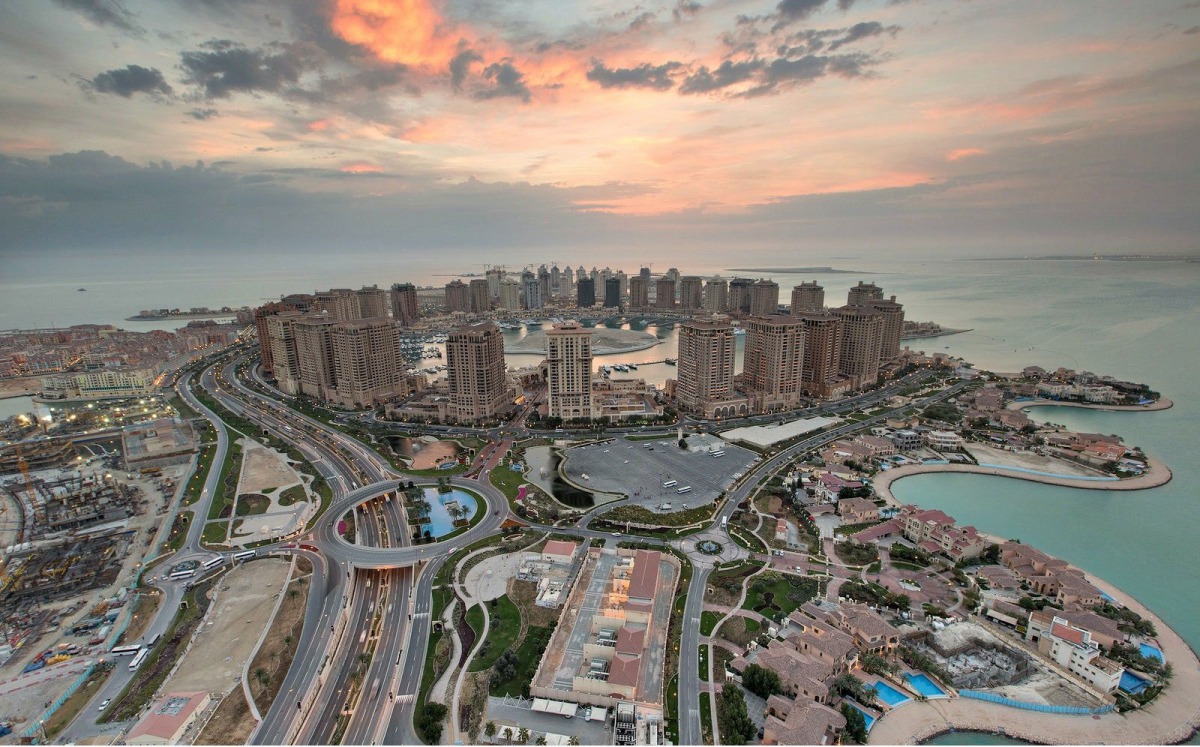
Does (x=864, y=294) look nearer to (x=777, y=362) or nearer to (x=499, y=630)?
(x=777, y=362)

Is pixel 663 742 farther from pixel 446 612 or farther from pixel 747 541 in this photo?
pixel 747 541

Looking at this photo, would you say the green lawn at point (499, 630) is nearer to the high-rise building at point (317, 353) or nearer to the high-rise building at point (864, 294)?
the high-rise building at point (317, 353)

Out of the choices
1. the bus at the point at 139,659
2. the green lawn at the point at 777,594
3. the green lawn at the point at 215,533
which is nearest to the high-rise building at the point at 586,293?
→ the green lawn at the point at 215,533

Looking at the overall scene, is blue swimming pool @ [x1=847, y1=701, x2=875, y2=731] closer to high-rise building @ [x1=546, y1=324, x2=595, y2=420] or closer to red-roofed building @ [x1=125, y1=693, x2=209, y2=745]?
red-roofed building @ [x1=125, y1=693, x2=209, y2=745]

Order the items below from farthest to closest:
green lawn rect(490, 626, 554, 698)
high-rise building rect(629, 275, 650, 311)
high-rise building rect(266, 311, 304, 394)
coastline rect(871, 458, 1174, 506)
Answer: high-rise building rect(629, 275, 650, 311) < high-rise building rect(266, 311, 304, 394) < coastline rect(871, 458, 1174, 506) < green lawn rect(490, 626, 554, 698)

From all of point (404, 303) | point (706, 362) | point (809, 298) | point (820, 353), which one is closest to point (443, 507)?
point (706, 362)

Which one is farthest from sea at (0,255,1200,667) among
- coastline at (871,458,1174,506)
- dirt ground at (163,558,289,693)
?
dirt ground at (163,558,289,693)
